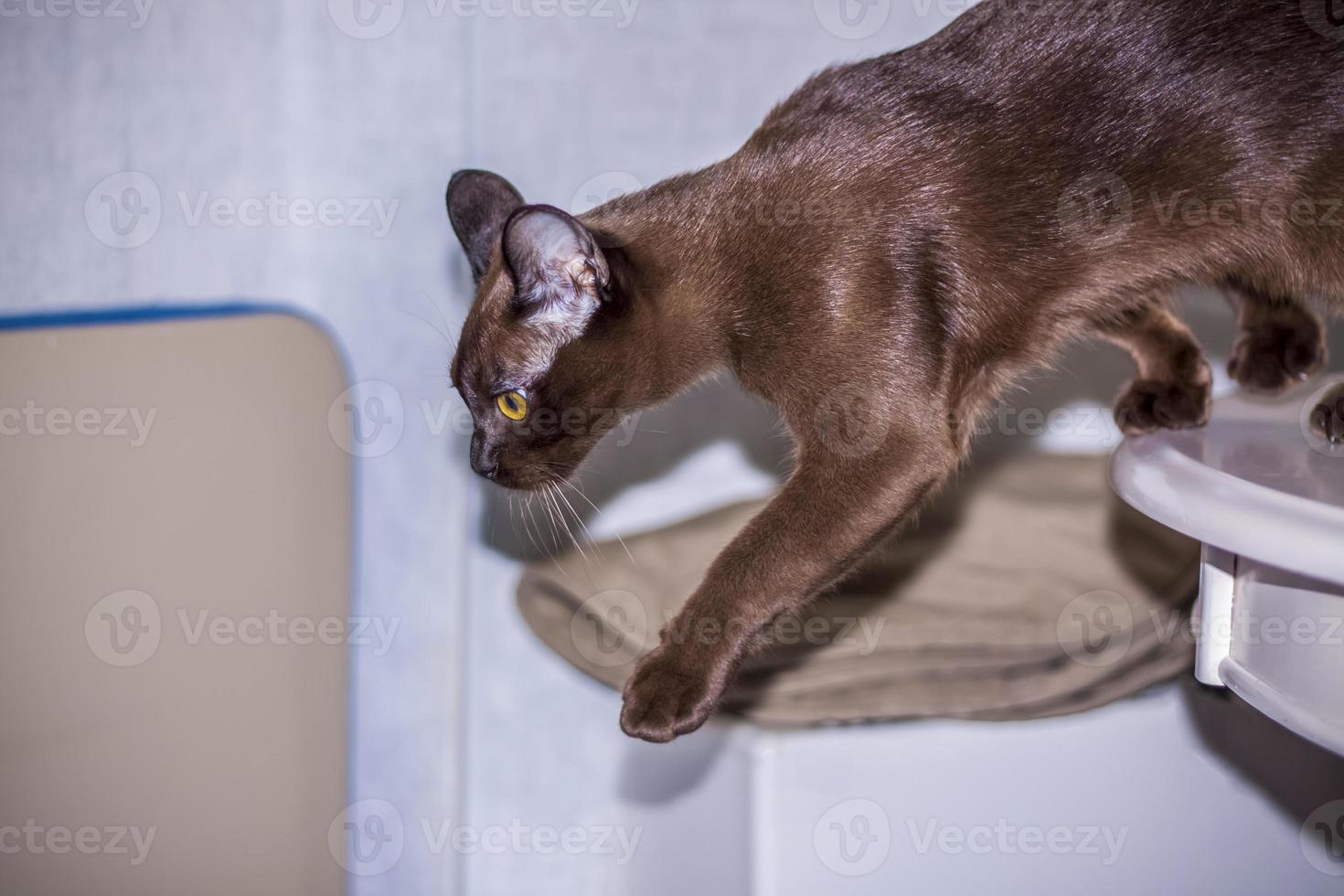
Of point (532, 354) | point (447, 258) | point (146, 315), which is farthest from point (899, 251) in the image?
point (146, 315)

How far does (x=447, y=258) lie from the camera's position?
1402mm

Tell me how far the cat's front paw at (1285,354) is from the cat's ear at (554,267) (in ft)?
2.23

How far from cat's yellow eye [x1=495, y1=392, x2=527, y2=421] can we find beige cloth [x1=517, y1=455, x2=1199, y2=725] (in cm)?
33

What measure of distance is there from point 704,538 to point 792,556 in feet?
1.65

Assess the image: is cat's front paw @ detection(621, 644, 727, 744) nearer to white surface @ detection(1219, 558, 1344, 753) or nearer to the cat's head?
the cat's head

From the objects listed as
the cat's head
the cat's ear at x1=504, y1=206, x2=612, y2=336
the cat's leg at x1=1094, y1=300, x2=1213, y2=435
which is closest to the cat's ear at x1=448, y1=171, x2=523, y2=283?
the cat's head

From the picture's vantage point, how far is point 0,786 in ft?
3.68

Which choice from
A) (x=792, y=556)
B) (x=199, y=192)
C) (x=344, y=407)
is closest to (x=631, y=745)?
(x=344, y=407)

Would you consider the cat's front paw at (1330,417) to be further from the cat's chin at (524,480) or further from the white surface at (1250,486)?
the cat's chin at (524,480)

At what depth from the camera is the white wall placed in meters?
1.31

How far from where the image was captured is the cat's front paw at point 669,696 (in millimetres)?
776

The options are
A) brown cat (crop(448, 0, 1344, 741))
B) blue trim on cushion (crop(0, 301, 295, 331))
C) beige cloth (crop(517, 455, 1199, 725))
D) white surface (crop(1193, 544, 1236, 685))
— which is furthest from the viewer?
blue trim on cushion (crop(0, 301, 295, 331))

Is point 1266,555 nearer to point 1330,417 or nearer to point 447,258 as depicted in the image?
Result: point 1330,417

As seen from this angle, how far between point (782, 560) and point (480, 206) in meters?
0.43
